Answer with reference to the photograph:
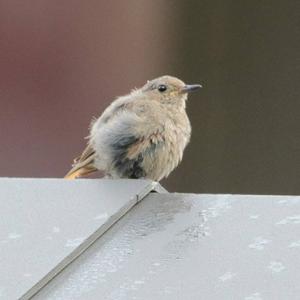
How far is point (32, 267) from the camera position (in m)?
2.80

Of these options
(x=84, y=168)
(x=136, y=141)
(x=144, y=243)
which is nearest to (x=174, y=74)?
(x=84, y=168)

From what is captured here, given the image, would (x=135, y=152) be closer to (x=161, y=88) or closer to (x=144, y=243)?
(x=161, y=88)

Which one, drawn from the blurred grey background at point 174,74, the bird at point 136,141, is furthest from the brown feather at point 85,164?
the blurred grey background at point 174,74

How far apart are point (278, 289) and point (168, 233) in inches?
19.0

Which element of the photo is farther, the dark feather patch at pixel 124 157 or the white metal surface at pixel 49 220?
the dark feather patch at pixel 124 157

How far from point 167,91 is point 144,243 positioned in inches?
92.6

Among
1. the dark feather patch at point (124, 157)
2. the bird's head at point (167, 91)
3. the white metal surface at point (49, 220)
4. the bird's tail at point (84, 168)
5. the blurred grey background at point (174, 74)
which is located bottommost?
the blurred grey background at point (174, 74)

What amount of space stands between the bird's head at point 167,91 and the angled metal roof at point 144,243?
5.87 ft

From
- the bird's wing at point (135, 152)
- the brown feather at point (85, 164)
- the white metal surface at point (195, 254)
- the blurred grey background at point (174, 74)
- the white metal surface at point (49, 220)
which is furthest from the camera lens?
the blurred grey background at point (174, 74)

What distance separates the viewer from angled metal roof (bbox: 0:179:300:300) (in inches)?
105

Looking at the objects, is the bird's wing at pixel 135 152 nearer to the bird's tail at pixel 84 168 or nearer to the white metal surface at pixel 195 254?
the bird's tail at pixel 84 168

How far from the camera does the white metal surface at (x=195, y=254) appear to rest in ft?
8.64

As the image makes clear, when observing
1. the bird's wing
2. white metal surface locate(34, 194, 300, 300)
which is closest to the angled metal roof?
white metal surface locate(34, 194, 300, 300)

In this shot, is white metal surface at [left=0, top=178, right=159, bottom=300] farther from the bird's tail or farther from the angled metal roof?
the bird's tail
